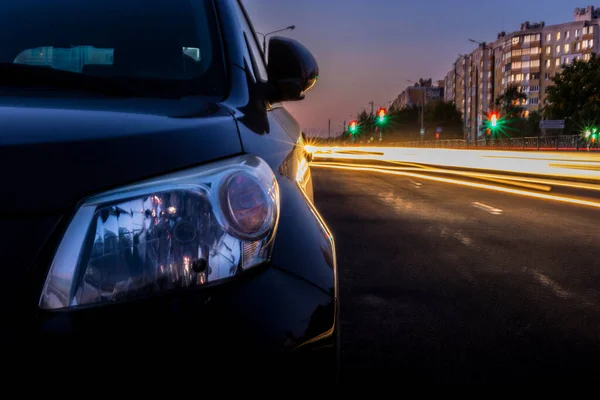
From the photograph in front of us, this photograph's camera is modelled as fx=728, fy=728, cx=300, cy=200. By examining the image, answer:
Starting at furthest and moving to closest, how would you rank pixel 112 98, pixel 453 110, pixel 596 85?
pixel 453 110, pixel 596 85, pixel 112 98

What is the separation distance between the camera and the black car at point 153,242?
1243mm

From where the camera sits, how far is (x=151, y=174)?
1417 mm

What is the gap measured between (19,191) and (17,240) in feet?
0.28

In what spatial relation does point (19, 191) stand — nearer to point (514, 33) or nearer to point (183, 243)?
point (183, 243)

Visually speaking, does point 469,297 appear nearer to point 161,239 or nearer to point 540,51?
point 161,239

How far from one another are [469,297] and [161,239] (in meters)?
3.98

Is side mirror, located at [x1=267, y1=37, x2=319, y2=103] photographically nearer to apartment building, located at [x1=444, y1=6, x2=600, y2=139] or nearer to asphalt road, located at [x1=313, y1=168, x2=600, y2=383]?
asphalt road, located at [x1=313, y1=168, x2=600, y2=383]

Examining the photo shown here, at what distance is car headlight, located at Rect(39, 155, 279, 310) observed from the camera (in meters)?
1.29

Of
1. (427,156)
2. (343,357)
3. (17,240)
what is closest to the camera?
(17,240)

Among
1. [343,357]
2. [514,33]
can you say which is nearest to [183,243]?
[343,357]

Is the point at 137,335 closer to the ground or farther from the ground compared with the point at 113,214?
closer to the ground

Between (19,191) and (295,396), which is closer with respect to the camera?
(19,191)

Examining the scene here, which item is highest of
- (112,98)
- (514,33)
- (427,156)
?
(514,33)

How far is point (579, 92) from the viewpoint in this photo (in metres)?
81.7
